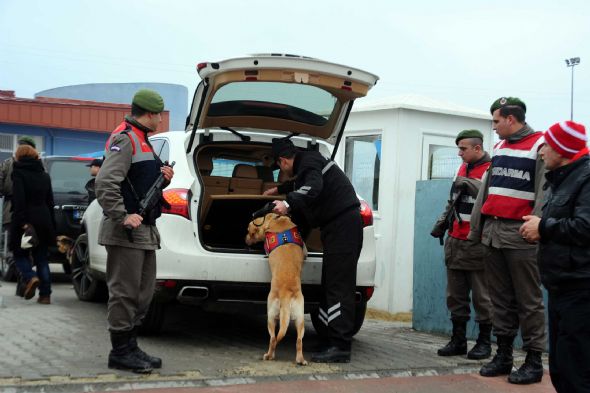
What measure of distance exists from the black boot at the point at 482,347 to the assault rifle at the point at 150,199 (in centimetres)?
291

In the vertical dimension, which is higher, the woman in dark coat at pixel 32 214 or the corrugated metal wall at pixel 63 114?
the corrugated metal wall at pixel 63 114

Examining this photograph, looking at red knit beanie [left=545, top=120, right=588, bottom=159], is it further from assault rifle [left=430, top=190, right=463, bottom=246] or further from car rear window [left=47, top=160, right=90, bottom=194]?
car rear window [left=47, top=160, right=90, bottom=194]

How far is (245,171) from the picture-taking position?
695 centimetres

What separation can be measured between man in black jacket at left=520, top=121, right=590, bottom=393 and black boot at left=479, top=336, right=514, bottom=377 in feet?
4.93

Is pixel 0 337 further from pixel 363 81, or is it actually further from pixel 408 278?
pixel 408 278

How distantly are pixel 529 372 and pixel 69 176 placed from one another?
7471 millimetres

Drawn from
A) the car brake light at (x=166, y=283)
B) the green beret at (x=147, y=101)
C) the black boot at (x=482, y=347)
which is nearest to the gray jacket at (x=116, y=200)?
the green beret at (x=147, y=101)

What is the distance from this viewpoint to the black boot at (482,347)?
20.4 feet

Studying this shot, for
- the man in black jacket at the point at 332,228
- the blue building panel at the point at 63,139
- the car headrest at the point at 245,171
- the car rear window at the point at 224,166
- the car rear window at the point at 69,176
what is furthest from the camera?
the blue building panel at the point at 63,139

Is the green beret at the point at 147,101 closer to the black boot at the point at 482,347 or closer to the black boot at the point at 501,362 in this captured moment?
the black boot at the point at 501,362

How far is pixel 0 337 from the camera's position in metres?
6.17

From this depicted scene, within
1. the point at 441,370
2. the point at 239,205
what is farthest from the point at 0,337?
the point at 441,370

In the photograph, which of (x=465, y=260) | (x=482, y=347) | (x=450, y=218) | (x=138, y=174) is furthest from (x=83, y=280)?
(x=482, y=347)

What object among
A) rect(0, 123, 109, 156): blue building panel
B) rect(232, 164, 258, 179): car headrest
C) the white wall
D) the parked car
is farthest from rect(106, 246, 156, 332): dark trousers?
rect(0, 123, 109, 156): blue building panel
